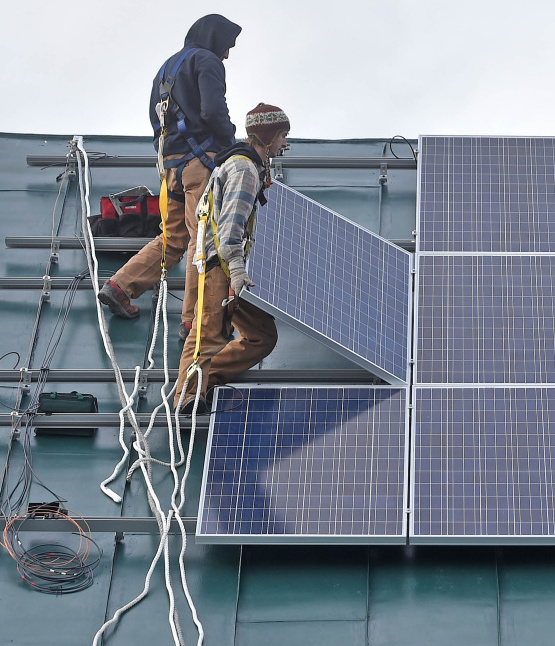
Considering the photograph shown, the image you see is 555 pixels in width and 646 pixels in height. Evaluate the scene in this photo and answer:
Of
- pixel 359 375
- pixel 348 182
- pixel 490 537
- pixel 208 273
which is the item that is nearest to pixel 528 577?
pixel 490 537

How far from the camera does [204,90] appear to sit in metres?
13.2

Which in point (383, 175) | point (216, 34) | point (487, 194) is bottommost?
point (487, 194)

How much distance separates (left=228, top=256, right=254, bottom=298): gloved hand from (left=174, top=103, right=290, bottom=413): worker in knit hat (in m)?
0.09

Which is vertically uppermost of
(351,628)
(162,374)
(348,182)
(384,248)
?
(348,182)

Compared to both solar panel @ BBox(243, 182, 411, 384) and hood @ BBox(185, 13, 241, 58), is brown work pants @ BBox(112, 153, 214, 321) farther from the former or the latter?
hood @ BBox(185, 13, 241, 58)

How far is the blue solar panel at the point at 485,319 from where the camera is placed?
1204 centimetres

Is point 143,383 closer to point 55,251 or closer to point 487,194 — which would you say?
point 55,251

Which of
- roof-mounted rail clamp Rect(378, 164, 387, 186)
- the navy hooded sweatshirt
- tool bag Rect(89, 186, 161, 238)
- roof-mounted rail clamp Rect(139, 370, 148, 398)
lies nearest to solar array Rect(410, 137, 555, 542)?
roof-mounted rail clamp Rect(378, 164, 387, 186)

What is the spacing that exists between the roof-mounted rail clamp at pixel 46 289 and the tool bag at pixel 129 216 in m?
0.78

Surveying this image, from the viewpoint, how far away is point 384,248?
13.1 m

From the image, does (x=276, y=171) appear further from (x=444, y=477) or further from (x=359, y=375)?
(x=444, y=477)

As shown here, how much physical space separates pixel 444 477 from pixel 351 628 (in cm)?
132

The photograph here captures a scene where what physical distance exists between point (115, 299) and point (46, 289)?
2.63 ft

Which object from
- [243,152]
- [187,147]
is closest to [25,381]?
[187,147]
